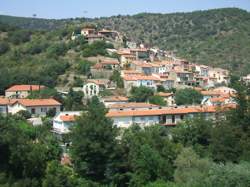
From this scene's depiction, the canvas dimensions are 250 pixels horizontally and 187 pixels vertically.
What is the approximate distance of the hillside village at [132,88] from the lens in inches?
1533

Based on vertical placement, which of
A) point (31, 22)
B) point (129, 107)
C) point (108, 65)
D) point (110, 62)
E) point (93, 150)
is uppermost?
point (31, 22)

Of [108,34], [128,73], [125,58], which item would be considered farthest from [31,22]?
[128,73]

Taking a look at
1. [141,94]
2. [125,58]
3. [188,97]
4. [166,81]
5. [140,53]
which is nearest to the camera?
[141,94]

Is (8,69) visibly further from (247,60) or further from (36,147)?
(247,60)

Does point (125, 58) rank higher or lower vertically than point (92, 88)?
higher

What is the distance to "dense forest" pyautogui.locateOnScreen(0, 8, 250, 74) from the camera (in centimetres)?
8681

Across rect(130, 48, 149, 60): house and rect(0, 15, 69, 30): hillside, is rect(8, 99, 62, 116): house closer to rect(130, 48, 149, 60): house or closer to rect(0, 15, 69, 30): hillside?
rect(130, 48, 149, 60): house

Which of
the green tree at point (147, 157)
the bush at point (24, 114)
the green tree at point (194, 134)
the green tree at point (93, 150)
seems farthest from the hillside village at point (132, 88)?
the green tree at point (147, 157)

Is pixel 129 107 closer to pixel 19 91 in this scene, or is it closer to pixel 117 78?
pixel 117 78

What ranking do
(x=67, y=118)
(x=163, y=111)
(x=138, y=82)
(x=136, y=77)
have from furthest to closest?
1. (x=136, y=77)
2. (x=138, y=82)
3. (x=163, y=111)
4. (x=67, y=118)

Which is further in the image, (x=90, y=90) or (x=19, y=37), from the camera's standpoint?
(x=19, y=37)

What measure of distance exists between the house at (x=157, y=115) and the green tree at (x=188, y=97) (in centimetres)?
710

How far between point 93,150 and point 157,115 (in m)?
11.2

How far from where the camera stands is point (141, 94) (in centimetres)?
4791
